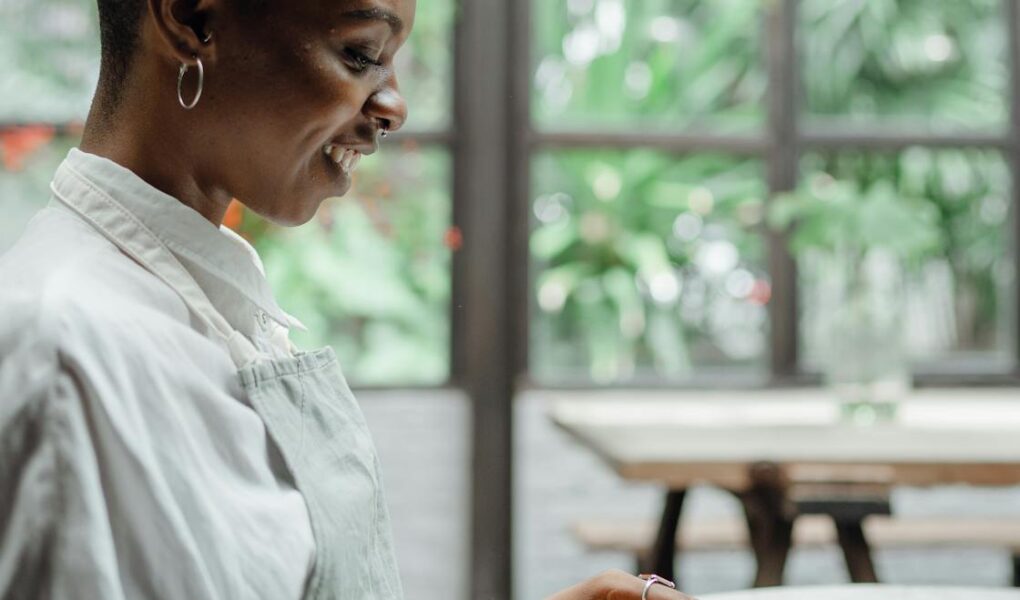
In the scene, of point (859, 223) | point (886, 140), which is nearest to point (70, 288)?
point (859, 223)

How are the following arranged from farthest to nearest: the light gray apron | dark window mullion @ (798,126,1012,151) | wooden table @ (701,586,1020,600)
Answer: dark window mullion @ (798,126,1012,151) → wooden table @ (701,586,1020,600) → the light gray apron

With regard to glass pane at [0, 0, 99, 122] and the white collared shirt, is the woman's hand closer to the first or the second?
the white collared shirt

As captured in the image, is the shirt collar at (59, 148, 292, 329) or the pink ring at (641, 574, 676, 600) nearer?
the shirt collar at (59, 148, 292, 329)

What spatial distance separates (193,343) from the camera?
73 cm

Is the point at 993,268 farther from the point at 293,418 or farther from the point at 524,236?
the point at 293,418

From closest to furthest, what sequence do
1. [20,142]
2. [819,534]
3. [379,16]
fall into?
[379,16] < [819,534] < [20,142]

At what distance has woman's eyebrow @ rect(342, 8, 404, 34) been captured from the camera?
815mm

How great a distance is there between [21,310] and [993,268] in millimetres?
3491

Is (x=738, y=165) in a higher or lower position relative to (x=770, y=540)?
higher

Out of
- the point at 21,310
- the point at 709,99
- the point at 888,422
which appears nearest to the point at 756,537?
the point at 888,422

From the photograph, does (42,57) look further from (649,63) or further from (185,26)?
(185,26)

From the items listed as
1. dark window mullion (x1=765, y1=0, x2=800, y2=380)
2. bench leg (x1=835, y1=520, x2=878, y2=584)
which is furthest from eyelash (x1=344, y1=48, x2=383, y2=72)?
dark window mullion (x1=765, y1=0, x2=800, y2=380)

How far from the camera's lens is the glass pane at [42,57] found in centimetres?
337

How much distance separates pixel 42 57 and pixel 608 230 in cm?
153
